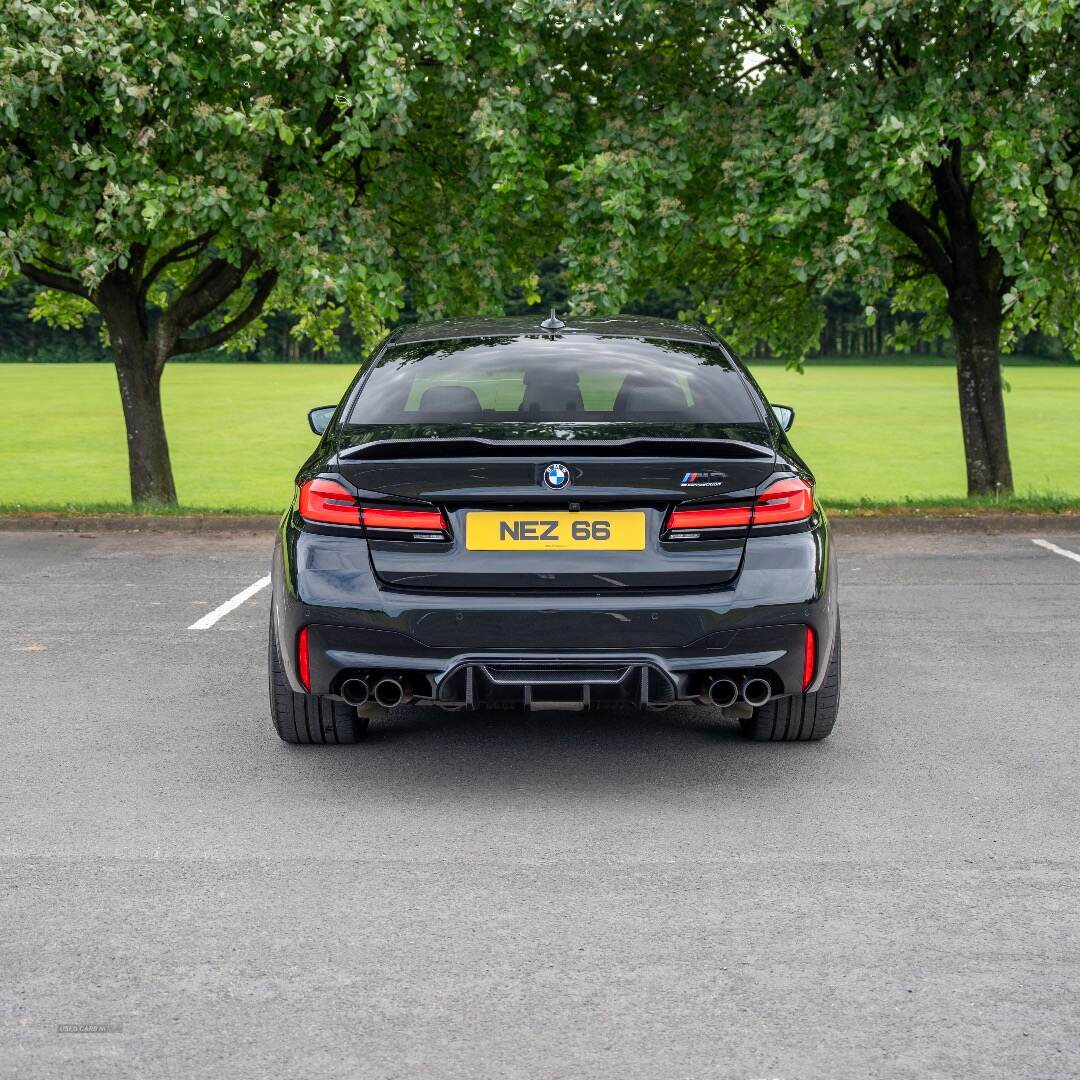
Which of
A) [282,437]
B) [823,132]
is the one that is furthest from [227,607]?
[282,437]

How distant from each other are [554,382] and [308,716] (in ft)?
5.22

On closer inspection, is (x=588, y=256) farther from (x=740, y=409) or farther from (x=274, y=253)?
(x=740, y=409)

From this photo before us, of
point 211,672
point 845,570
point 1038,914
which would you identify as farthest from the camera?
point 845,570

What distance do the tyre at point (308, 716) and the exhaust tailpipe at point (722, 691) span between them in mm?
1359

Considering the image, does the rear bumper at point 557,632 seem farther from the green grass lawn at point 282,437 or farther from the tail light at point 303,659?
the green grass lawn at point 282,437

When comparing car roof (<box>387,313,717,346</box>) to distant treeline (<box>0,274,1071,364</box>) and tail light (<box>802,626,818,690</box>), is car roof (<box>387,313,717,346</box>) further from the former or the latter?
distant treeline (<box>0,274,1071,364</box>)

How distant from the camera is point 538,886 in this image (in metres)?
4.30

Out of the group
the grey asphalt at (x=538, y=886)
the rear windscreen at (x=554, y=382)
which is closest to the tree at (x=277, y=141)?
the grey asphalt at (x=538, y=886)

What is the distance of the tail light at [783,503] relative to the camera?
516cm

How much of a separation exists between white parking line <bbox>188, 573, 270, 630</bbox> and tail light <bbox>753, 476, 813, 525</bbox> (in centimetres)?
422

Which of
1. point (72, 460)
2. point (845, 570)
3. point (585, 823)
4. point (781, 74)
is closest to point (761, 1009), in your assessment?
point (585, 823)

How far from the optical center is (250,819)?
4980 mm

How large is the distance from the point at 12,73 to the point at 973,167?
24.9ft

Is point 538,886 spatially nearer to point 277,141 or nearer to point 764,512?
point 764,512
